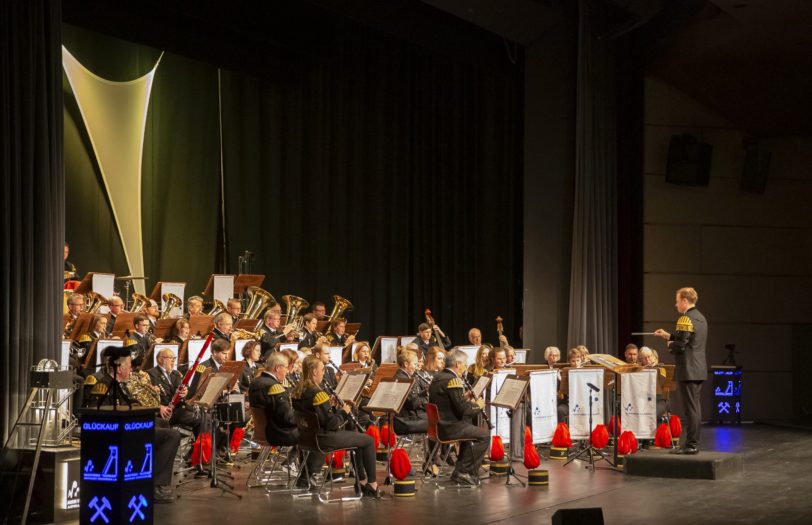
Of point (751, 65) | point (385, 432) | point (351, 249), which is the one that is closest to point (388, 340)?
point (385, 432)

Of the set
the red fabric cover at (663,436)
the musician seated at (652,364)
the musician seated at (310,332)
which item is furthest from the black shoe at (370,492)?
the musician seated at (310,332)

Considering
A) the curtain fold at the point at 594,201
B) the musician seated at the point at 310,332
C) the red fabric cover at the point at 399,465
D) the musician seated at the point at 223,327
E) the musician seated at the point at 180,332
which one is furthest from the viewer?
the curtain fold at the point at 594,201

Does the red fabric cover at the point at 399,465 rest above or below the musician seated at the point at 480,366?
below

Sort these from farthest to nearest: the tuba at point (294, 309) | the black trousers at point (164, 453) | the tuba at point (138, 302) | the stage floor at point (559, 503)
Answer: the tuba at point (294, 309) → the tuba at point (138, 302) → the black trousers at point (164, 453) → the stage floor at point (559, 503)

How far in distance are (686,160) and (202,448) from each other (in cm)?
936

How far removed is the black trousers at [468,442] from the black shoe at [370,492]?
794 millimetres

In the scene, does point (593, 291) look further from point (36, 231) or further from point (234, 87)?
point (36, 231)

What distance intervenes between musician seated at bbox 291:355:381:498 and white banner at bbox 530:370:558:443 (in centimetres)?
209

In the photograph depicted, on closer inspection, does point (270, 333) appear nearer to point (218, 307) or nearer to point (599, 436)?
point (218, 307)

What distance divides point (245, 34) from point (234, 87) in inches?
59.6

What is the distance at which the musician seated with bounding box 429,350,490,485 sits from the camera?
8914 mm

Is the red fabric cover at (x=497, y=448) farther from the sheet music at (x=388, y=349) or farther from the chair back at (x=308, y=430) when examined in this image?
the sheet music at (x=388, y=349)

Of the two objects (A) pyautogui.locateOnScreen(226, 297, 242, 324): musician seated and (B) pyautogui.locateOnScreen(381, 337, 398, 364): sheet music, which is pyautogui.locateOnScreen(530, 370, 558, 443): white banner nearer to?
(B) pyautogui.locateOnScreen(381, 337, 398, 364): sheet music

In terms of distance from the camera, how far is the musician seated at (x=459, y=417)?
8.91 meters
